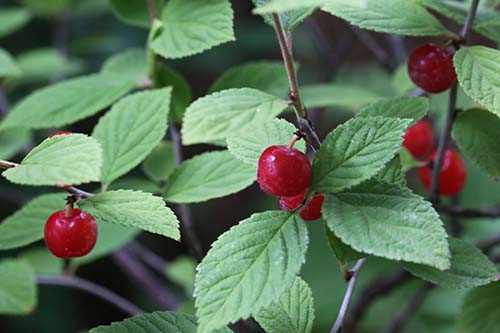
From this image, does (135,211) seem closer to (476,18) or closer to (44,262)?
(476,18)

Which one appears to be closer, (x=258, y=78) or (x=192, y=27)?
(x=192, y=27)

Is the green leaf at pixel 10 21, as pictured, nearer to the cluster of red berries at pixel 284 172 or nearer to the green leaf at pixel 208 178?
the green leaf at pixel 208 178

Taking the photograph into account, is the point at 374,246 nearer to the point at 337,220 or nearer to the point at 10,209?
the point at 337,220

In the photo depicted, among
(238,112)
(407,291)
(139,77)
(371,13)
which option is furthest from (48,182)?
(407,291)

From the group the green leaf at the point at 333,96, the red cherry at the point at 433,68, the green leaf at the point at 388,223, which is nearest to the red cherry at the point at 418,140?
the green leaf at the point at 333,96

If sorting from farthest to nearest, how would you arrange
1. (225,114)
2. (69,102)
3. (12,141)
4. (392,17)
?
(12,141) < (69,102) < (392,17) < (225,114)

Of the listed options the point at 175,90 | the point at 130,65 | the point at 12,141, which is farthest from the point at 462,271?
the point at 12,141

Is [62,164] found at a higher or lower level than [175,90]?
higher
